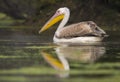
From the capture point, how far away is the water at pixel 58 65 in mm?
9430

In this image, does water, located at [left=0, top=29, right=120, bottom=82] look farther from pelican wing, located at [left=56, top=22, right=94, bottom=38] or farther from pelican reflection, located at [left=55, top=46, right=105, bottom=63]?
pelican wing, located at [left=56, top=22, right=94, bottom=38]

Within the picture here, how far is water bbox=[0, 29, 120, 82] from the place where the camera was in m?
9.43

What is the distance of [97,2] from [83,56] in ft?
57.5

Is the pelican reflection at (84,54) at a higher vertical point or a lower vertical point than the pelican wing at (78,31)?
lower

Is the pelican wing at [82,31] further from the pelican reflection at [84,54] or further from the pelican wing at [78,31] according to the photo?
the pelican reflection at [84,54]

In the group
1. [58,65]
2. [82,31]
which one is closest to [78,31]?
[82,31]

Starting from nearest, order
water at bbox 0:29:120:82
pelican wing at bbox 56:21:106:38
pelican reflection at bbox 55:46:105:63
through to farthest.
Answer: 1. water at bbox 0:29:120:82
2. pelican reflection at bbox 55:46:105:63
3. pelican wing at bbox 56:21:106:38

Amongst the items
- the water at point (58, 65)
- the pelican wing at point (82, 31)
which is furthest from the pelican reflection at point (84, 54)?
the pelican wing at point (82, 31)

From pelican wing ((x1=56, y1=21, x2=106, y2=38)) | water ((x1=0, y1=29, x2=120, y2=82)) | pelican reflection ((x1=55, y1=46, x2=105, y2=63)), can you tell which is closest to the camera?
water ((x1=0, y1=29, x2=120, y2=82))

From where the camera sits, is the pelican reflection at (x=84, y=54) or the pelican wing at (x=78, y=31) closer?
the pelican reflection at (x=84, y=54)

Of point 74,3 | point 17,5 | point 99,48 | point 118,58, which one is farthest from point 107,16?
point 17,5

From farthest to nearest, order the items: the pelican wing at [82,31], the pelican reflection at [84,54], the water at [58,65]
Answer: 1. the pelican wing at [82,31]
2. the pelican reflection at [84,54]
3. the water at [58,65]

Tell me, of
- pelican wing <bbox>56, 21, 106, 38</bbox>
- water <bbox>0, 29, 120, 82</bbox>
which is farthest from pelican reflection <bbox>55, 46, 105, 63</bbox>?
pelican wing <bbox>56, 21, 106, 38</bbox>

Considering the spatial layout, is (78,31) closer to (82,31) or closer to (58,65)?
(82,31)
